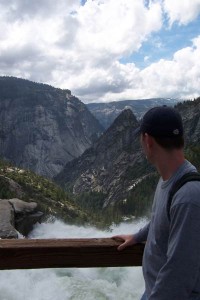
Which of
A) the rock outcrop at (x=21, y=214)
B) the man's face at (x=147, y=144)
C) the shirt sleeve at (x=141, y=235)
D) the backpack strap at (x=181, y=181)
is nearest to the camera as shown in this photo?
the backpack strap at (x=181, y=181)

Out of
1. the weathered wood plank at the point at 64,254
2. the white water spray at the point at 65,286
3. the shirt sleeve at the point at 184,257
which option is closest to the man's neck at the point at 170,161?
the shirt sleeve at the point at 184,257

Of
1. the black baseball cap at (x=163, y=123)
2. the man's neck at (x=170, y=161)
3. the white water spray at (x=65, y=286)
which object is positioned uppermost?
the black baseball cap at (x=163, y=123)

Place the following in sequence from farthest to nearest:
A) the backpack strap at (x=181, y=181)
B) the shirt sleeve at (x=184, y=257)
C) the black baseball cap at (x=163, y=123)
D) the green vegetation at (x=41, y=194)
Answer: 1. the green vegetation at (x=41, y=194)
2. the black baseball cap at (x=163, y=123)
3. the backpack strap at (x=181, y=181)
4. the shirt sleeve at (x=184, y=257)

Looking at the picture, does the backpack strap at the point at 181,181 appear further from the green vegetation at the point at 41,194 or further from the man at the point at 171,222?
the green vegetation at the point at 41,194

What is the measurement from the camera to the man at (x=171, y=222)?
9.72ft

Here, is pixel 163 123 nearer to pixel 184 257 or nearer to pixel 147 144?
pixel 147 144

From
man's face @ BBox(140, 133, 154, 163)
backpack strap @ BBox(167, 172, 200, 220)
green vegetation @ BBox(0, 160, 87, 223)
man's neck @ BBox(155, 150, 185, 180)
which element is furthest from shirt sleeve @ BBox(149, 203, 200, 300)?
green vegetation @ BBox(0, 160, 87, 223)

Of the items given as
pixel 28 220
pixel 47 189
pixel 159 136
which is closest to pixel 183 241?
pixel 159 136

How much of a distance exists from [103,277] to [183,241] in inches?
700

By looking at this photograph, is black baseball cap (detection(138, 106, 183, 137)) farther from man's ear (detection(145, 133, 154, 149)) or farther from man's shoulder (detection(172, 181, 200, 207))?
man's shoulder (detection(172, 181, 200, 207))

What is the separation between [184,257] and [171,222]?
266 mm

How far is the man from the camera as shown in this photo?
9.72ft

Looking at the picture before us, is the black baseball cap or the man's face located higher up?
the black baseball cap

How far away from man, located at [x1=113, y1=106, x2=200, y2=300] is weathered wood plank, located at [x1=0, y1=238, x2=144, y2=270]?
1051 mm
